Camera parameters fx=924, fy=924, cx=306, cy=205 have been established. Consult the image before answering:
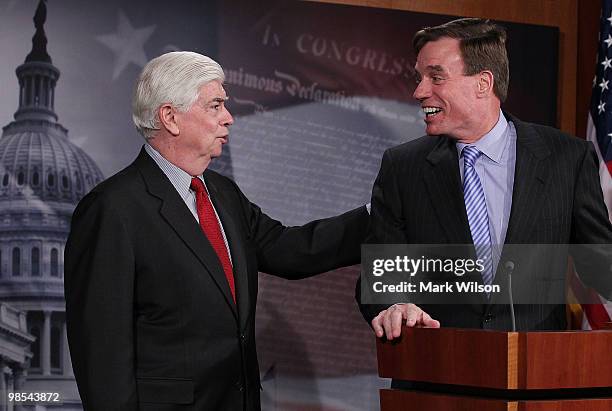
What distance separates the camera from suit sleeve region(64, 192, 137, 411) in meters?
2.38

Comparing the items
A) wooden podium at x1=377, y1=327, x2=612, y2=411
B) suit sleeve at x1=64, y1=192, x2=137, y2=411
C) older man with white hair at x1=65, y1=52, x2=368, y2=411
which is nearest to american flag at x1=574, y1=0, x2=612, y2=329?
older man with white hair at x1=65, y1=52, x2=368, y2=411

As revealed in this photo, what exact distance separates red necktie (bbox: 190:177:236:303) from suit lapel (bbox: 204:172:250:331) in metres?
0.02

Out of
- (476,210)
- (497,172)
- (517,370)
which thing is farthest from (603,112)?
(517,370)

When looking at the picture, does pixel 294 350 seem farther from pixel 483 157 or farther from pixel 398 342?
pixel 398 342

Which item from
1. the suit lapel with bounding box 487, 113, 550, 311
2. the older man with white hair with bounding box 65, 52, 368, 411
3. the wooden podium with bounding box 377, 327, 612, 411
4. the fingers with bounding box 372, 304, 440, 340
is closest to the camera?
A: the wooden podium with bounding box 377, 327, 612, 411

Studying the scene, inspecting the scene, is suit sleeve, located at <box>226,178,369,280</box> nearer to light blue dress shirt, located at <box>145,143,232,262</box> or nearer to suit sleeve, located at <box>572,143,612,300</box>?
light blue dress shirt, located at <box>145,143,232,262</box>

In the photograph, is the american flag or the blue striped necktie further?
the american flag

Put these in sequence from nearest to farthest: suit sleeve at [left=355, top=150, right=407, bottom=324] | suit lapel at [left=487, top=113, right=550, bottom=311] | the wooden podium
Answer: the wooden podium
suit lapel at [left=487, top=113, right=550, bottom=311]
suit sleeve at [left=355, top=150, right=407, bottom=324]

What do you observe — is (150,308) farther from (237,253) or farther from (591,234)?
(591,234)

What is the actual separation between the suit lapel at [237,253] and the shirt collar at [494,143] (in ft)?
2.21

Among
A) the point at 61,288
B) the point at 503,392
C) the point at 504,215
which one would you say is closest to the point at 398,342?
Result: the point at 503,392

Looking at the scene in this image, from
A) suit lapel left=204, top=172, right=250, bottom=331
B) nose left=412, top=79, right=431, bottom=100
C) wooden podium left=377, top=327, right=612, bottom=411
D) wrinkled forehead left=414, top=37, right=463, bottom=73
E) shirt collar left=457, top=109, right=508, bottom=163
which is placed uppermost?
wrinkled forehead left=414, top=37, right=463, bottom=73

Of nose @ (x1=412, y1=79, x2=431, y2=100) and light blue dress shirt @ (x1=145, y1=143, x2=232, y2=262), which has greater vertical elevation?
nose @ (x1=412, y1=79, x2=431, y2=100)

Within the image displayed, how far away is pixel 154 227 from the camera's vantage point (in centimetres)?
247
